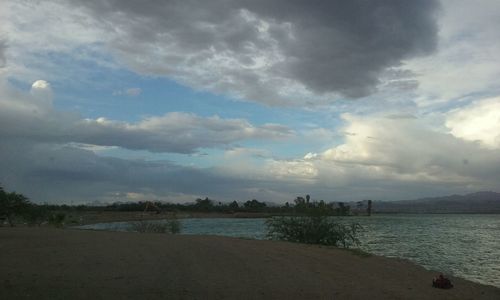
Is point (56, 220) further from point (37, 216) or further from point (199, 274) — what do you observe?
point (199, 274)

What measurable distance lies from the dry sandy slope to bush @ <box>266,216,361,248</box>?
7.36m

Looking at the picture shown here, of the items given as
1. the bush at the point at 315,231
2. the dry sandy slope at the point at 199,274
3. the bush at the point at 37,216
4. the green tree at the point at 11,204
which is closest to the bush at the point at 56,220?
the bush at the point at 37,216

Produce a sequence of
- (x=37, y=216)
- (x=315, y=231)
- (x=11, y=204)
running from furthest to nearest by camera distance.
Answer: (x=37, y=216) < (x=11, y=204) < (x=315, y=231)

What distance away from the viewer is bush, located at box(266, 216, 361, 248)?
88.6ft

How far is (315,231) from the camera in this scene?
88.9 feet

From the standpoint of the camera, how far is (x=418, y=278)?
16.0 m

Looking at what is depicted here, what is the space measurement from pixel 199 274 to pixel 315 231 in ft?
47.1

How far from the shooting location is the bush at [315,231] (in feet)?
88.6

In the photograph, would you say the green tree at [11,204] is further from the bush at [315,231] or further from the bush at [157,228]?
the bush at [315,231]

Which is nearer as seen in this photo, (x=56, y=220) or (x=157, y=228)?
(x=157, y=228)

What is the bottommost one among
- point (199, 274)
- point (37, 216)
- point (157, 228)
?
point (199, 274)

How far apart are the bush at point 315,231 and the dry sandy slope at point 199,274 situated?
290 inches

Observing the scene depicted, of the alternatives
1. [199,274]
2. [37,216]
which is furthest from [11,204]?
[199,274]

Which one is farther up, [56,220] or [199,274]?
[56,220]
